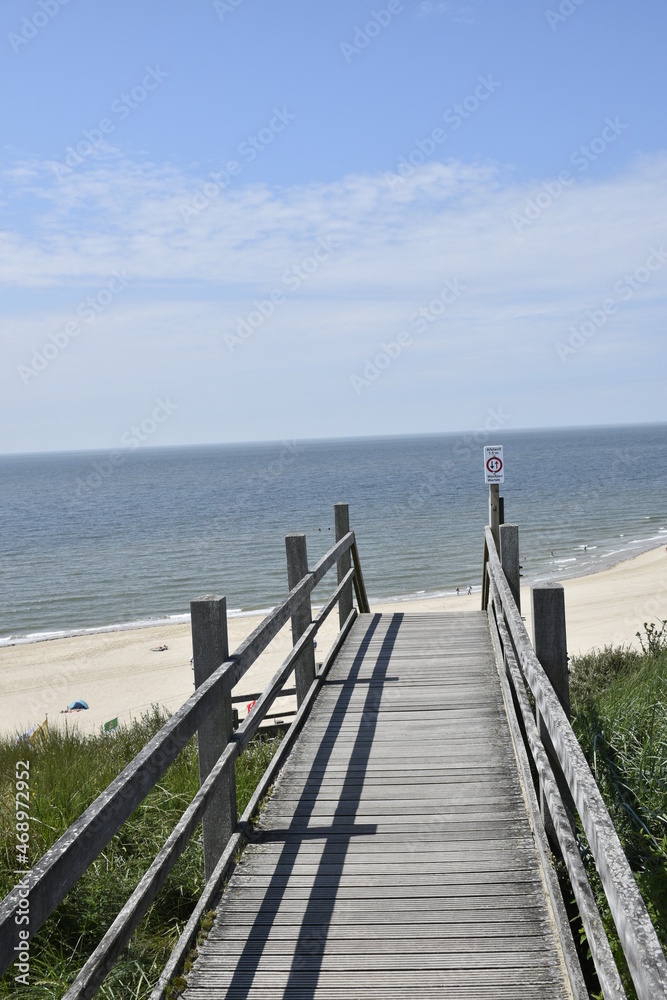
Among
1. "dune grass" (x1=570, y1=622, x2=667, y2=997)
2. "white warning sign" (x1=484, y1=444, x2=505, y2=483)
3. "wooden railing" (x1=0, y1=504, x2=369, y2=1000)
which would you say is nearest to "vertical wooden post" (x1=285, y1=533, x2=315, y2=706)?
"wooden railing" (x1=0, y1=504, x2=369, y2=1000)

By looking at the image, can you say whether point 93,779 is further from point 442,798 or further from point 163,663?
point 163,663

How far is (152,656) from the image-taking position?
22.7 meters

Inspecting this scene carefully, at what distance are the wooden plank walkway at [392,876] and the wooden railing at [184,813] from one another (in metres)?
0.13

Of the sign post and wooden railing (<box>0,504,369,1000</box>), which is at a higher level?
the sign post

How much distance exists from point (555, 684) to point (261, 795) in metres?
1.76

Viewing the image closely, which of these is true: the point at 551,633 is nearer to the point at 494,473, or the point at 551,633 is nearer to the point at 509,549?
the point at 509,549

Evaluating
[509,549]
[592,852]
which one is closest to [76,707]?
[509,549]

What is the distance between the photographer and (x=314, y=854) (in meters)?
4.06

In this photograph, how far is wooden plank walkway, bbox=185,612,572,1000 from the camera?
3.04 meters

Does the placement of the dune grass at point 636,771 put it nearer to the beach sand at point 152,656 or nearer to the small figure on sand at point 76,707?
the beach sand at point 152,656

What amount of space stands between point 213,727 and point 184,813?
408 millimetres

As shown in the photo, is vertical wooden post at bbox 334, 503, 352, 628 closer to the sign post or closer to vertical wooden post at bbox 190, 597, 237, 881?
the sign post

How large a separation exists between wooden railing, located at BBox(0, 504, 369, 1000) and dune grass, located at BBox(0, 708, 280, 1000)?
0.67 metres

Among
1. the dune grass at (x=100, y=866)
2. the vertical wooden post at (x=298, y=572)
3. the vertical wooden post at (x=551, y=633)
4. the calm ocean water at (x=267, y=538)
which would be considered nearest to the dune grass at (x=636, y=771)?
the vertical wooden post at (x=551, y=633)
